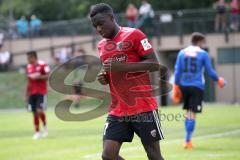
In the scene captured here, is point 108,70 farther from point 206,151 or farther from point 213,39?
point 213,39

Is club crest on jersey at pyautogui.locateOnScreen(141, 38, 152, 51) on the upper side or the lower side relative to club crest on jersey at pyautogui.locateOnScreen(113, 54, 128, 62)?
upper

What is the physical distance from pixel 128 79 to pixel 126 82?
4cm

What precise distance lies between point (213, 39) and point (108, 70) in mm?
28057

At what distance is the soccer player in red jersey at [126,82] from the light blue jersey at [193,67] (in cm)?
623

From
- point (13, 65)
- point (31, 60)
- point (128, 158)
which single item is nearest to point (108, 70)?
point (128, 158)

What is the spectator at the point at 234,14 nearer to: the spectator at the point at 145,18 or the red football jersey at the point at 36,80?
the spectator at the point at 145,18

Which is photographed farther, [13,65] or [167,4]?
[167,4]

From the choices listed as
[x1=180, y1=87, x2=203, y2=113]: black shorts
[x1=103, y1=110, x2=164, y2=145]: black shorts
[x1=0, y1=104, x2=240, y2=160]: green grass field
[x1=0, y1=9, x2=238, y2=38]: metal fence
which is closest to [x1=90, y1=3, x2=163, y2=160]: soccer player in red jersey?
[x1=103, y1=110, x2=164, y2=145]: black shorts

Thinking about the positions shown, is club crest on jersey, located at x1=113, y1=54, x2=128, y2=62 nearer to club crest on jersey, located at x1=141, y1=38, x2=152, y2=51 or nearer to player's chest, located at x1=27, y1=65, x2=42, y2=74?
club crest on jersey, located at x1=141, y1=38, x2=152, y2=51

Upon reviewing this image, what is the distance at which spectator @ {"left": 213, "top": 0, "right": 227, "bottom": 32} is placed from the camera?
3425 cm

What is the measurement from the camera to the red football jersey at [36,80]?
1959 centimetres

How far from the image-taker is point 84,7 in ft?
165

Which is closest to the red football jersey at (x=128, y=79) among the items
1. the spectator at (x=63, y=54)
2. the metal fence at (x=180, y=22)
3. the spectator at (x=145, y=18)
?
the spectator at (x=145, y=18)

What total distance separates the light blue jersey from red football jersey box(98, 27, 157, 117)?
245 inches
